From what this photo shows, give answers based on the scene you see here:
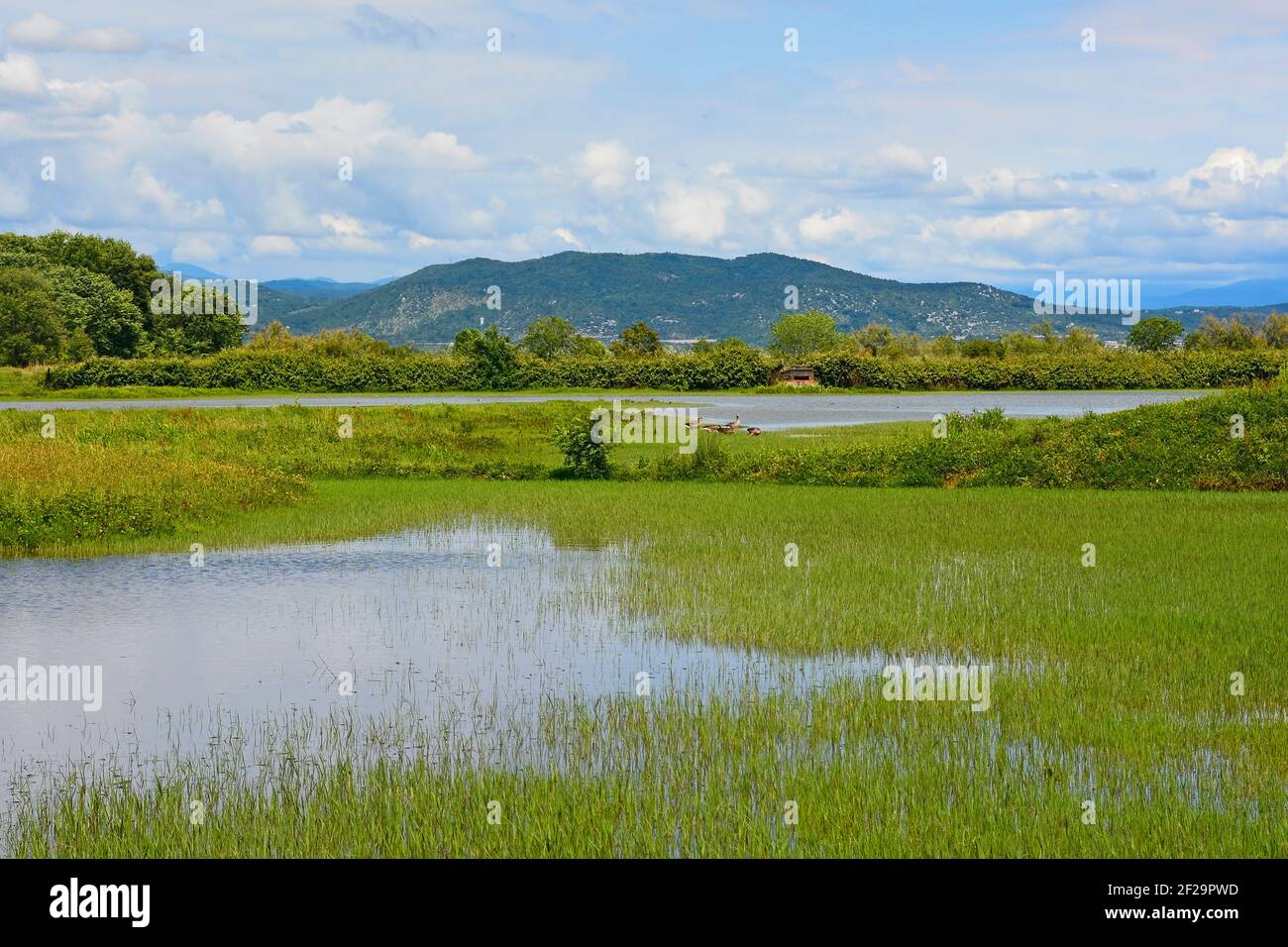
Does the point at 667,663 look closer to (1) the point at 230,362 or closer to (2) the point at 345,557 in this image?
(2) the point at 345,557

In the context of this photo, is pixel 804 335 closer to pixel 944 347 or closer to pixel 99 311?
pixel 944 347

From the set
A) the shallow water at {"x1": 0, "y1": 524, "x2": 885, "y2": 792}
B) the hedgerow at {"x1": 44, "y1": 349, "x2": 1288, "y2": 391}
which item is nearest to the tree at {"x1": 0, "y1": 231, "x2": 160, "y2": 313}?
the hedgerow at {"x1": 44, "y1": 349, "x2": 1288, "y2": 391}

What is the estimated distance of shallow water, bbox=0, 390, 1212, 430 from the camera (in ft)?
163

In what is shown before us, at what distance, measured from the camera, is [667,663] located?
12.5m

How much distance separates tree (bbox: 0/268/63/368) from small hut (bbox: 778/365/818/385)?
40679 millimetres

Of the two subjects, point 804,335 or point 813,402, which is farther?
point 804,335

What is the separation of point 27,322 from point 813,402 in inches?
1673

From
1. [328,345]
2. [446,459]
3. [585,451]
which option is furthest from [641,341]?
[585,451]

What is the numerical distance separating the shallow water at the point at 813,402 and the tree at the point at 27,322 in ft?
55.8

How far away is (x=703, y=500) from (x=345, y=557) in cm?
871

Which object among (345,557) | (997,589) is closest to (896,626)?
(997,589)

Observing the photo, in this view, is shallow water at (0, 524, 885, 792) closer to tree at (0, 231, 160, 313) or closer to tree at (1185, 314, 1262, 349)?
tree at (0, 231, 160, 313)

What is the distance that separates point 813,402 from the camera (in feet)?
210

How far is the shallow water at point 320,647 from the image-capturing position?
1074 centimetres
